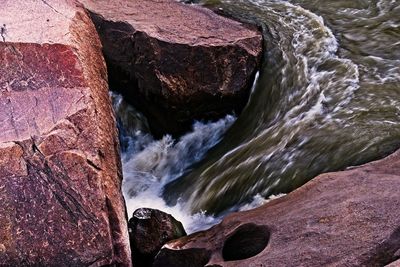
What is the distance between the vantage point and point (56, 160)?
161 inches

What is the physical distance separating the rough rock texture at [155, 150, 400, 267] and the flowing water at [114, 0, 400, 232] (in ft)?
1.98

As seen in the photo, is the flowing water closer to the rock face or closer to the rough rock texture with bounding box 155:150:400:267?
the rough rock texture with bounding box 155:150:400:267

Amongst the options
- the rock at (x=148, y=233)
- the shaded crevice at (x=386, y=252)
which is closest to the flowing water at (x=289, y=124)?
the rock at (x=148, y=233)

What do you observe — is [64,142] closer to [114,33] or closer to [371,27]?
[114,33]

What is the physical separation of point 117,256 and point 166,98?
251 cm

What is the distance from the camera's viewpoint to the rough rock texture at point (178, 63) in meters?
6.24

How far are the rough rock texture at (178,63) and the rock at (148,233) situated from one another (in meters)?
1.76

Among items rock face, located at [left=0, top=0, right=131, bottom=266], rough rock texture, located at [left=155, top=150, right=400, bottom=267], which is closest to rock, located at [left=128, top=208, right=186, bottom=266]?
rough rock texture, located at [left=155, top=150, right=400, bottom=267]

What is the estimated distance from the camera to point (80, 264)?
3.96m

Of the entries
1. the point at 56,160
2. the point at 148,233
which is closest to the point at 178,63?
the point at 148,233

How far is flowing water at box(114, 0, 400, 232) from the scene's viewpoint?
5.12 metres

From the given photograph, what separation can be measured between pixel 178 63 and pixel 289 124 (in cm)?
127

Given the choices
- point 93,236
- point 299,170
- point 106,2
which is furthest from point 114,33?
point 93,236

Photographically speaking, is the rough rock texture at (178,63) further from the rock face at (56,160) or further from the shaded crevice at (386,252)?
the shaded crevice at (386,252)
